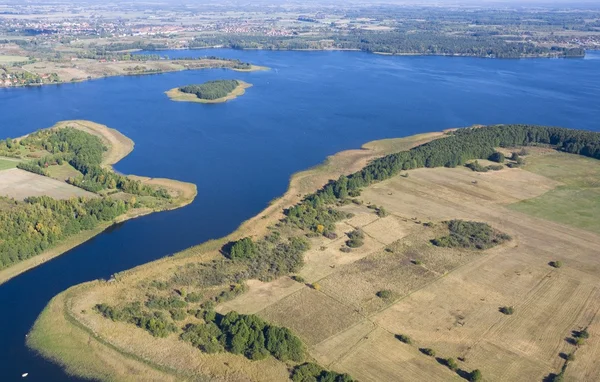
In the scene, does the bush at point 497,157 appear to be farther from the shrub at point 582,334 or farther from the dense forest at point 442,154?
the shrub at point 582,334

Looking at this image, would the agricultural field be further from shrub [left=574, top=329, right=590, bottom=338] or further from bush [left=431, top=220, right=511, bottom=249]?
bush [left=431, top=220, right=511, bottom=249]

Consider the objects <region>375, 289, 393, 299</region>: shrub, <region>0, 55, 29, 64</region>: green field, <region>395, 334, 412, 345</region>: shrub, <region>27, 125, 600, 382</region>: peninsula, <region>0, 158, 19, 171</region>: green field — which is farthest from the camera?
<region>0, 55, 29, 64</region>: green field

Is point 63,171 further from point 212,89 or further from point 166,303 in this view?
point 212,89

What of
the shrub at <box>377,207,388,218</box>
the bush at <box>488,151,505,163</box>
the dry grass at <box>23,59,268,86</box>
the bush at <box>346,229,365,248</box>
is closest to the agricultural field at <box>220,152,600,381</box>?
the shrub at <box>377,207,388,218</box>

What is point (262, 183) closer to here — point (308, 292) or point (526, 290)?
point (308, 292)

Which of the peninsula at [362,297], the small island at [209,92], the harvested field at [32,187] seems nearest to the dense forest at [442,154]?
the peninsula at [362,297]
